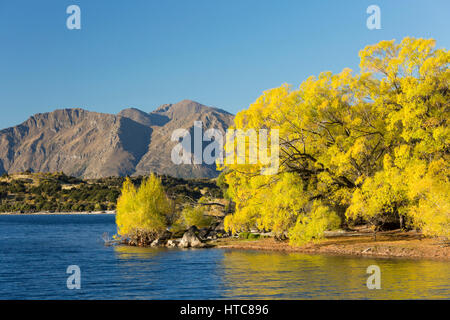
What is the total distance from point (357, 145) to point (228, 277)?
1854cm

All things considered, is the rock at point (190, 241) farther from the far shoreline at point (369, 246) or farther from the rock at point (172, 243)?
the far shoreline at point (369, 246)

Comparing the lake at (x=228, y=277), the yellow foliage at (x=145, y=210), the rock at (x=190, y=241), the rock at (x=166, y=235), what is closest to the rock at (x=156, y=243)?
the yellow foliage at (x=145, y=210)

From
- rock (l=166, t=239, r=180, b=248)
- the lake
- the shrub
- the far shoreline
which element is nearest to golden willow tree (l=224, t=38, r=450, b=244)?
the far shoreline

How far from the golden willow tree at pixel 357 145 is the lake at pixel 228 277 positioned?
5292 mm

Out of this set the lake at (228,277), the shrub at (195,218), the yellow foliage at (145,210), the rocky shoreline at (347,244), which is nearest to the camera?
the lake at (228,277)

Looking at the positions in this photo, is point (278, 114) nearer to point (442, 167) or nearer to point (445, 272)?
point (442, 167)

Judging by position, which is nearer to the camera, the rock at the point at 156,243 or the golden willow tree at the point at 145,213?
the rock at the point at 156,243

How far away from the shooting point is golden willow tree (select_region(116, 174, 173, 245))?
203ft

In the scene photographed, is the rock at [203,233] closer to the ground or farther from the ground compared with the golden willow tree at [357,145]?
closer to the ground

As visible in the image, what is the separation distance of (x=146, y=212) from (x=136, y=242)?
16.8ft

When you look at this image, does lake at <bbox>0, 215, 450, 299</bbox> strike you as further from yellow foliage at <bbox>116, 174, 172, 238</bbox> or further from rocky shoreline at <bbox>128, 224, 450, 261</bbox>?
yellow foliage at <bbox>116, 174, 172, 238</bbox>

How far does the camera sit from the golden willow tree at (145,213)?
61812 mm
